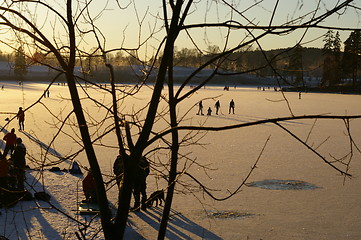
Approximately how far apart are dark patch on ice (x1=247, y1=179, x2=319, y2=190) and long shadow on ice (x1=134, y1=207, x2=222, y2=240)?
328 cm

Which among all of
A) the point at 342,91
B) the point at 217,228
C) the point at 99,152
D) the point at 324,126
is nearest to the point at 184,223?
the point at 217,228

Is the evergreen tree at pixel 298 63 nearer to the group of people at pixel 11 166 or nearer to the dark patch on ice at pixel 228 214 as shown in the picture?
the group of people at pixel 11 166

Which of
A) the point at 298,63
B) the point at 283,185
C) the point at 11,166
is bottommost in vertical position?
the point at 283,185

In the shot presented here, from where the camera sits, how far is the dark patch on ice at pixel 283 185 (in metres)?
12.2

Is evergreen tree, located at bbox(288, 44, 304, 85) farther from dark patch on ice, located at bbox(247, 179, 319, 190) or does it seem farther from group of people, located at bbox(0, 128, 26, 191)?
dark patch on ice, located at bbox(247, 179, 319, 190)

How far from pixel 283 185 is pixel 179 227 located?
166 inches

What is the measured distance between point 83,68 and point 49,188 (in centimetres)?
814

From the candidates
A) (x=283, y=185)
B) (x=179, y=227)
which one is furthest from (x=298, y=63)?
(x=283, y=185)

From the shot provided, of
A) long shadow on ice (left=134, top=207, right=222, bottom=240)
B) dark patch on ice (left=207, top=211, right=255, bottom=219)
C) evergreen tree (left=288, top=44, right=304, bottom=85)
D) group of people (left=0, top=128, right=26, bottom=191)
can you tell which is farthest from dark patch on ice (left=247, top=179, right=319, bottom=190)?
evergreen tree (left=288, top=44, right=304, bottom=85)

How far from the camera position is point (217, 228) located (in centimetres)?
898

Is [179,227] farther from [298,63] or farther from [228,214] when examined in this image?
[298,63]

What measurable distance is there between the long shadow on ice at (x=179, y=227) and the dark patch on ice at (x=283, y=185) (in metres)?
3.28

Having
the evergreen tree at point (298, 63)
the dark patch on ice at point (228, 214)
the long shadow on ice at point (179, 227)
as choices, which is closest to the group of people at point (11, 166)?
the long shadow on ice at point (179, 227)

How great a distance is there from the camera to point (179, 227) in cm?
910
